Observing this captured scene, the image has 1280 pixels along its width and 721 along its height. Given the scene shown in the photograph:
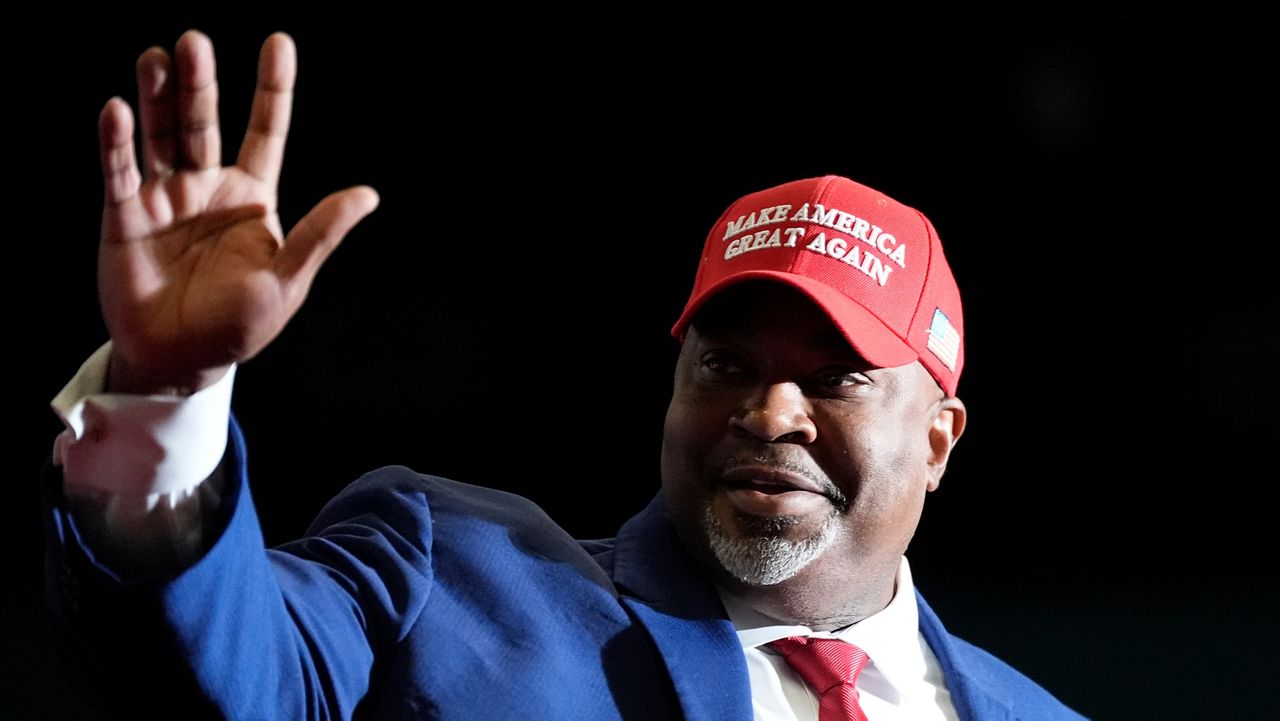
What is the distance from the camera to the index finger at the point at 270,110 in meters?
1.10

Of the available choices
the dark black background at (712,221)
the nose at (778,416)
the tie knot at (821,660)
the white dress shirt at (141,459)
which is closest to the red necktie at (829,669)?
the tie knot at (821,660)

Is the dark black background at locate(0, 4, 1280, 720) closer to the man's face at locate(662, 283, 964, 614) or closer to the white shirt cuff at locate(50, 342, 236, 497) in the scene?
the man's face at locate(662, 283, 964, 614)

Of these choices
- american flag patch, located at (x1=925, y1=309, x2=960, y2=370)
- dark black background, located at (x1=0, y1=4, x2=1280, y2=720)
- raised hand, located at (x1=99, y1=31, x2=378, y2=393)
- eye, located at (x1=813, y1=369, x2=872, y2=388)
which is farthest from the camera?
dark black background, located at (x1=0, y1=4, x2=1280, y2=720)

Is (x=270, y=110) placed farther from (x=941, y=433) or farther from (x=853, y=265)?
(x=941, y=433)

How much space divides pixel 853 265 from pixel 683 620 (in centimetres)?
46

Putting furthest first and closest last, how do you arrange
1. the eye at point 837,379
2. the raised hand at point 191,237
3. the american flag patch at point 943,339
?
the american flag patch at point 943,339, the eye at point 837,379, the raised hand at point 191,237

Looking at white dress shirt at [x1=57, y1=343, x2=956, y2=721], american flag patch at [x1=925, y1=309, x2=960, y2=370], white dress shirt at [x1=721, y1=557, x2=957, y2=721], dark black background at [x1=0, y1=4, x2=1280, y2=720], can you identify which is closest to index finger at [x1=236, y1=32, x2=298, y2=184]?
A: white dress shirt at [x1=57, y1=343, x2=956, y2=721]

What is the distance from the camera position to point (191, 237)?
109cm

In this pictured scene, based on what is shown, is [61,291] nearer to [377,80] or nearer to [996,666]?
[377,80]

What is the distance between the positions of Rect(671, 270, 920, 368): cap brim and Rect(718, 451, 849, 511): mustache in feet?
0.46

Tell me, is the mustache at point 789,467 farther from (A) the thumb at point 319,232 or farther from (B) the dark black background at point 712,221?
(B) the dark black background at point 712,221

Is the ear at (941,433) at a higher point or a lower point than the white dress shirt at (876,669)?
higher

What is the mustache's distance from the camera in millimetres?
1589

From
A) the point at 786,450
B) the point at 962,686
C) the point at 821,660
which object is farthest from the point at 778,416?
the point at 962,686
